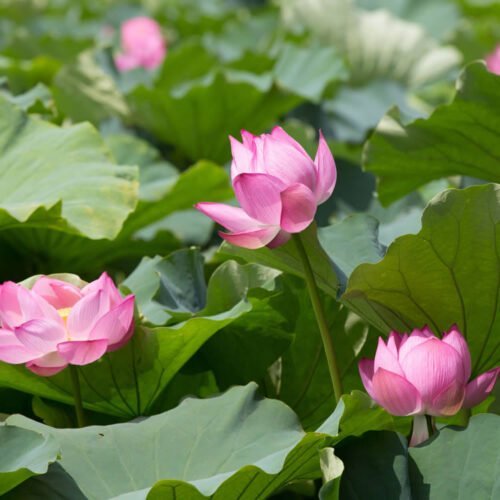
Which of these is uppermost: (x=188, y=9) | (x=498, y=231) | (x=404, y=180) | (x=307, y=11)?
(x=498, y=231)

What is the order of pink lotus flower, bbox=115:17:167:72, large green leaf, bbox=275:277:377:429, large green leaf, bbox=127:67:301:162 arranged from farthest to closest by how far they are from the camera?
pink lotus flower, bbox=115:17:167:72 < large green leaf, bbox=127:67:301:162 < large green leaf, bbox=275:277:377:429

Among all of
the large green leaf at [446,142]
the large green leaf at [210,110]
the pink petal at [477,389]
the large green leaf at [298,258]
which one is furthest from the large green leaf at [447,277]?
the large green leaf at [210,110]

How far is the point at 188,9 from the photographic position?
4.35m

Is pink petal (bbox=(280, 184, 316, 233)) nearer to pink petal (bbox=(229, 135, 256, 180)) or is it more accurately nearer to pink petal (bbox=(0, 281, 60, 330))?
pink petal (bbox=(229, 135, 256, 180))

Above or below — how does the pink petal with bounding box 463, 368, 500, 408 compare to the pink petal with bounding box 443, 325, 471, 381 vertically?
below

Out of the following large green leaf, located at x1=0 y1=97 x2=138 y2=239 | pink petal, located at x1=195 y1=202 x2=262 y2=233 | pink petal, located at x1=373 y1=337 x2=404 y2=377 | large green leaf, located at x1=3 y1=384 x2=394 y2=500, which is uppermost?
pink petal, located at x1=195 y1=202 x2=262 y2=233

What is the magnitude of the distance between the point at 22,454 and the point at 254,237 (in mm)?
282

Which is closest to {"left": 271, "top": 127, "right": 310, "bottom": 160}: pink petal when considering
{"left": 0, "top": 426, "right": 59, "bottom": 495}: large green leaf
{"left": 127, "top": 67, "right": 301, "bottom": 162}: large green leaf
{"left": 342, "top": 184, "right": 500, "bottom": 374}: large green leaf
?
{"left": 342, "top": 184, "right": 500, "bottom": 374}: large green leaf

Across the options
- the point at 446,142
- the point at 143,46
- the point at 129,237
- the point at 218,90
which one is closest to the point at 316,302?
the point at 446,142

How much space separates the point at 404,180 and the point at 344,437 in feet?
2.08

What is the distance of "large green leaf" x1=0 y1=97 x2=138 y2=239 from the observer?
1354 millimetres

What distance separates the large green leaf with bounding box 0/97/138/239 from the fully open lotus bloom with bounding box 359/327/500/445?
1.65 ft

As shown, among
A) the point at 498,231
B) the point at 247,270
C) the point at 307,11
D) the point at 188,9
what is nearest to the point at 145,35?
the point at 307,11

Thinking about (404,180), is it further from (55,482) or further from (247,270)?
(55,482)
